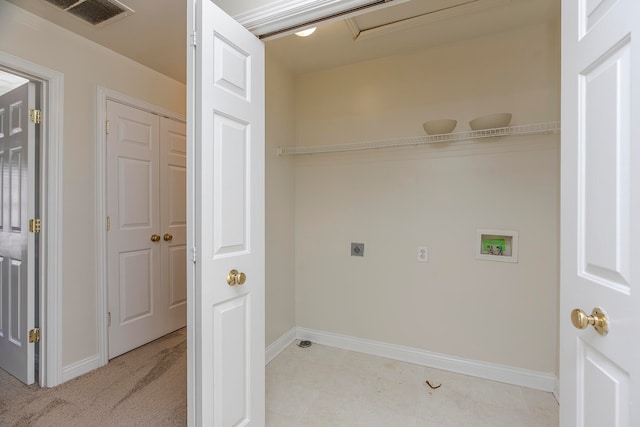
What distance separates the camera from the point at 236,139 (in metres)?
1.36

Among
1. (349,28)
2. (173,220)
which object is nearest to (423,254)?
(349,28)

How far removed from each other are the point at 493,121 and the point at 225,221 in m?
1.90

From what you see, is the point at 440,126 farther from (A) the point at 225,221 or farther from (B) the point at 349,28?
(A) the point at 225,221

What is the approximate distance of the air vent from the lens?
178 centimetres

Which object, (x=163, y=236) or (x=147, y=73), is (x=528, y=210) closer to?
(x=163, y=236)

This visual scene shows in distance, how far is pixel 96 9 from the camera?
6.09 ft

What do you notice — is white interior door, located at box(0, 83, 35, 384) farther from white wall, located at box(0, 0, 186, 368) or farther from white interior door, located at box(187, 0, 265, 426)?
white interior door, located at box(187, 0, 265, 426)

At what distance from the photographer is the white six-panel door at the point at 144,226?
8.11ft

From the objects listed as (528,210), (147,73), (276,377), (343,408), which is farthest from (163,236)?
(528,210)

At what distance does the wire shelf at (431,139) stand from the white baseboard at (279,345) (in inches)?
64.3

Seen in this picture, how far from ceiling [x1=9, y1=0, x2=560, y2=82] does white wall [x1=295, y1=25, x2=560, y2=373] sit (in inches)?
5.7

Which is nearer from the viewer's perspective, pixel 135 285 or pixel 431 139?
pixel 431 139

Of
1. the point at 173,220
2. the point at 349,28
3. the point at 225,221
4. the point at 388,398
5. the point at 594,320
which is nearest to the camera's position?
the point at 594,320

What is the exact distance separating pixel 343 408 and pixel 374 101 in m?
2.31
